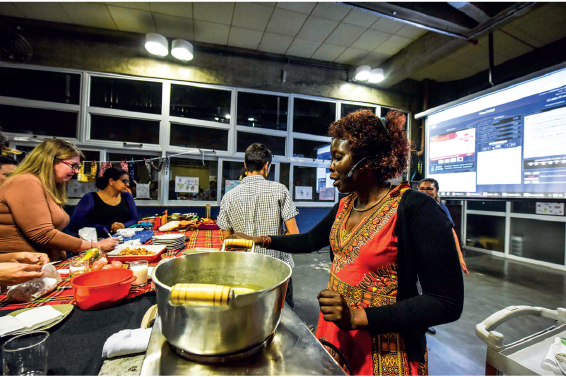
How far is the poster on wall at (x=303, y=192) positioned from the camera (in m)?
5.48

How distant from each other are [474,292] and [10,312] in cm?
461

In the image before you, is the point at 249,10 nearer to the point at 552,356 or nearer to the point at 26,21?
the point at 26,21

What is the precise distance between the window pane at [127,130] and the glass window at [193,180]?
69cm

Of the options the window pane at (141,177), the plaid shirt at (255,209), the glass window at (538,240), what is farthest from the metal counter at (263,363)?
the glass window at (538,240)

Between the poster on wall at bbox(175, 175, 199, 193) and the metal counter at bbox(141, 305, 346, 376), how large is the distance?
4.60 metres

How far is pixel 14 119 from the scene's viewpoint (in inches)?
160

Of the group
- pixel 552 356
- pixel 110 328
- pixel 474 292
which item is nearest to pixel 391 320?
pixel 552 356

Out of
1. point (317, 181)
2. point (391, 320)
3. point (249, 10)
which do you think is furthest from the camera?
point (317, 181)

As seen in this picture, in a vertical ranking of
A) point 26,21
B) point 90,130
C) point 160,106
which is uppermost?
point 26,21

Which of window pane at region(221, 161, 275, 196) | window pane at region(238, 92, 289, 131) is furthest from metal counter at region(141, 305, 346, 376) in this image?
window pane at region(238, 92, 289, 131)

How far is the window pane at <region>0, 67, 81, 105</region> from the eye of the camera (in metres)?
4.02

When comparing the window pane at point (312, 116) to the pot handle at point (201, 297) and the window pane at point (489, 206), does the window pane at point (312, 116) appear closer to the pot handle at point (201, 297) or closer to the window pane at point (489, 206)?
the window pane at point (489, 206)

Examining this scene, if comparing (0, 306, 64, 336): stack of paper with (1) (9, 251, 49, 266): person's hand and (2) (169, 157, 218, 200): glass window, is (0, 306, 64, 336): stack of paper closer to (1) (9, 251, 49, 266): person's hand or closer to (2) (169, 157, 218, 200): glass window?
(1) (9, 251, 49, 266): person's hand

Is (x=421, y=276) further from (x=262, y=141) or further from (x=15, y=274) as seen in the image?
(x=262, y=141)
